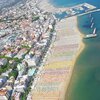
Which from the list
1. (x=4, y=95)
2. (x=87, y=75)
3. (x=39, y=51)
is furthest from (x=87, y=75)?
(x=39, y=51)

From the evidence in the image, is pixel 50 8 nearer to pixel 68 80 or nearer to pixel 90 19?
pixel 90 19

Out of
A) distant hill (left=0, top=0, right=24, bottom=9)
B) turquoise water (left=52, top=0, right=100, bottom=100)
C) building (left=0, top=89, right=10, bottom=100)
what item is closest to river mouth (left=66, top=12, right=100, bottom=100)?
turquoise water (left=52, top=0, right=100, bottom=100)

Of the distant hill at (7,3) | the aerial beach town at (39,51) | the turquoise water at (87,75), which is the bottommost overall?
the distant hill at (7,3)

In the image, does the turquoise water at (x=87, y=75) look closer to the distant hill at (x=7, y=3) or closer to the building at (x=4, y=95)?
the building at (x=4, y=95)

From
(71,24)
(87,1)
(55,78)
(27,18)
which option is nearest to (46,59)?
(55,78)

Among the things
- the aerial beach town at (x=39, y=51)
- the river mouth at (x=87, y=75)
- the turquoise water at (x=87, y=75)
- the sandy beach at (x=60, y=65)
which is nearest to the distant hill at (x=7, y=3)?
the aerial beach town at (x=39, y=51)

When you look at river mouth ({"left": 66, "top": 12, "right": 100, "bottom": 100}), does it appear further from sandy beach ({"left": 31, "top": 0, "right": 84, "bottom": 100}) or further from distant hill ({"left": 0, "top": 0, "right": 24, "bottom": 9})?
distant hill ({"left": 0, "top": 0, "right": 24, "bottom": 9})

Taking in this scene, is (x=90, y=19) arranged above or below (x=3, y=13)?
above

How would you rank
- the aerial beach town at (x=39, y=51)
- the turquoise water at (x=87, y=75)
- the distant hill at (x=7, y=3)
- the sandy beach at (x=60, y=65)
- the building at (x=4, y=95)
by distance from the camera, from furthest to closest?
1. the distant hill at (x=7, y=3)
2. the aerial beach town at (x=39, y=51)
3. the sandy beach at (x=60, y=65)
4. the building at (x=4, y=95)
5. the turquoise water at (x=87, y=75)
